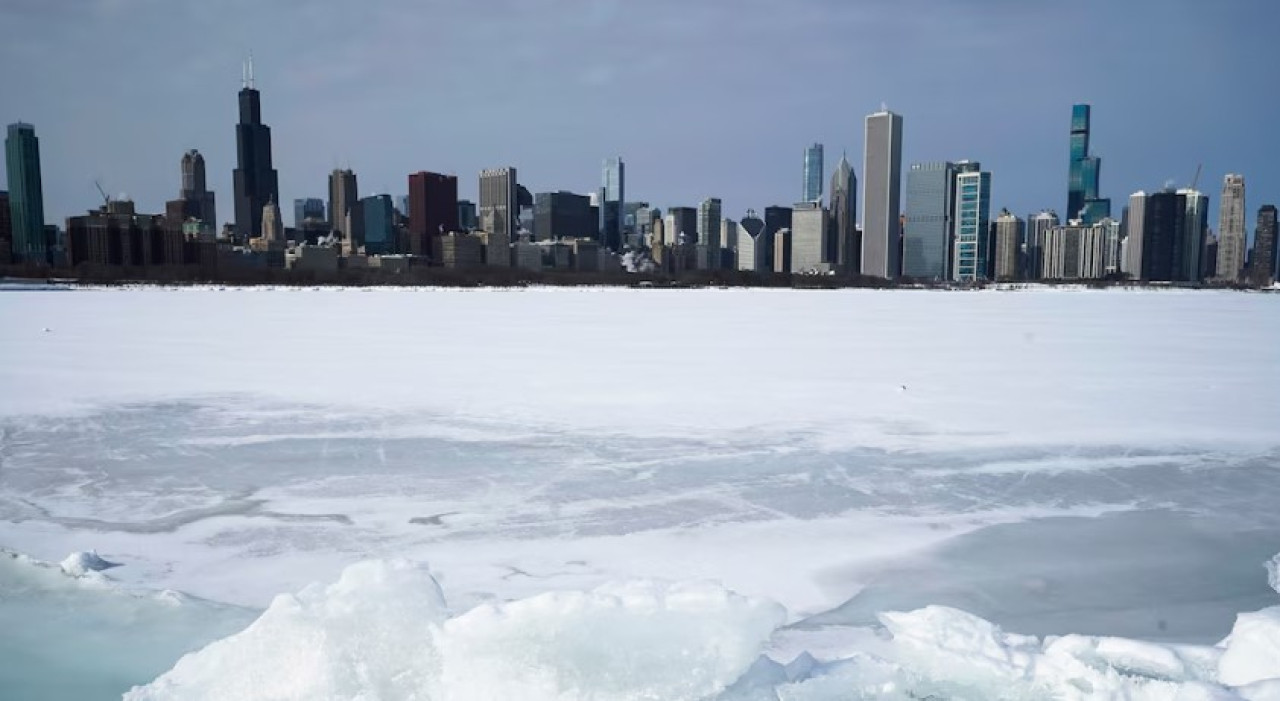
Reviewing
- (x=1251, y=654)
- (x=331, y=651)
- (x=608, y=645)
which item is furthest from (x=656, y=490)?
(x=1251, y=654)

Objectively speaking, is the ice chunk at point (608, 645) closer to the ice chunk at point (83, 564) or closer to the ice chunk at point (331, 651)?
the ice chunk at point (331, 651)

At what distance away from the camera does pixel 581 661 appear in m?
3.00

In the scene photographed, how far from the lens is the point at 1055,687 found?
3.30 meters

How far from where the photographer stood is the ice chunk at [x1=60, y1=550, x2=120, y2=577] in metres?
4.58

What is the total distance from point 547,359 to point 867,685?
13.2 m

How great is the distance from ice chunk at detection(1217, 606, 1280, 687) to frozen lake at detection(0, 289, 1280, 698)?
0.42 meters

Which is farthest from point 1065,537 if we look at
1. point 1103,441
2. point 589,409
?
point 589,409

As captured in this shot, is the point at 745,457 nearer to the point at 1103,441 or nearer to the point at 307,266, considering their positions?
the point at 1103,441

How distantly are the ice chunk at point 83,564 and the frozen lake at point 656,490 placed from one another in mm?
112

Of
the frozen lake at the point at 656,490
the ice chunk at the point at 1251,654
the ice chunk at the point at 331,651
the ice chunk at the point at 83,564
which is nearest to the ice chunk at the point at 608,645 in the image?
the ice chunk at the point at 331,651

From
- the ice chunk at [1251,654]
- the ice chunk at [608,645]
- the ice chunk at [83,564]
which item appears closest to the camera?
the ice chunk at [608,645]

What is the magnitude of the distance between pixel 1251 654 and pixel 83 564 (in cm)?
564

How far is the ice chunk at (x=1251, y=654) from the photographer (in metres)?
3.33

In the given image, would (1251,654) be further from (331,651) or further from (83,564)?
(83,564)
